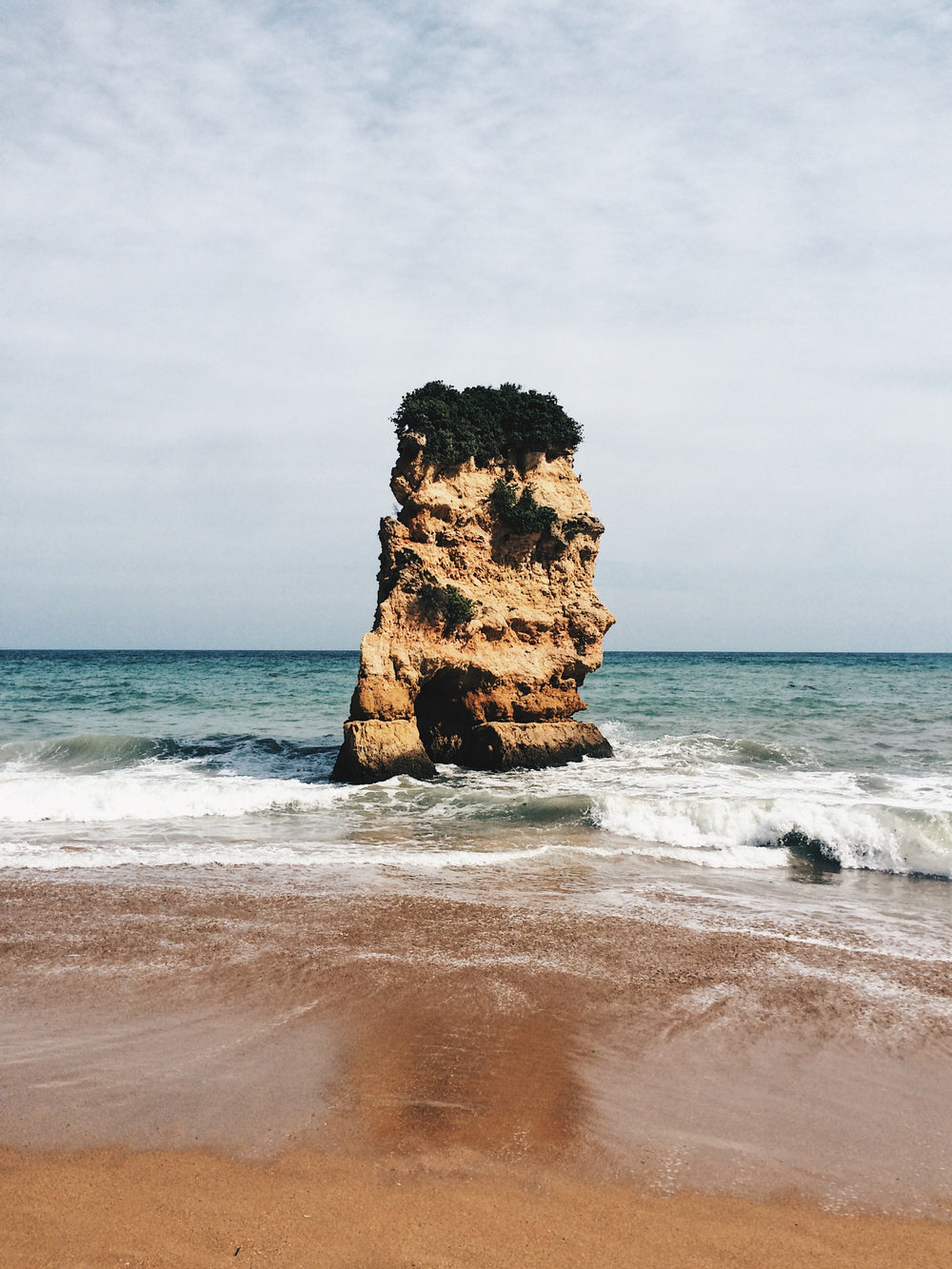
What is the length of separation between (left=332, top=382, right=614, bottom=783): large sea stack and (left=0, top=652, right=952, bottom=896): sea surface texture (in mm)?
923

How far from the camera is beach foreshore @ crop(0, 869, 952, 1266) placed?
10.1 ft

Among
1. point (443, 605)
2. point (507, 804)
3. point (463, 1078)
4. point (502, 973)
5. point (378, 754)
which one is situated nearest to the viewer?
point (463, 1078)

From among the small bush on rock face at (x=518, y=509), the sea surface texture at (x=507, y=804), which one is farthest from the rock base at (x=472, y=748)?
the small bush on rock face at (x=518, y=509)

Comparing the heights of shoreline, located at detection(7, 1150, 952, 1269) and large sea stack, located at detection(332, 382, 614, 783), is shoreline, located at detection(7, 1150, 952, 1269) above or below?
below

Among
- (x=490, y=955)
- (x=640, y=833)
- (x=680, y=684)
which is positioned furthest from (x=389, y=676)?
(x=680, y=684)

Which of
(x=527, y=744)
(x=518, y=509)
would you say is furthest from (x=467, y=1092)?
(x=518, y=509)

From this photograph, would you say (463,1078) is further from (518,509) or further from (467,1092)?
(518,509)

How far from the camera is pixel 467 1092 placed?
4.10 metres

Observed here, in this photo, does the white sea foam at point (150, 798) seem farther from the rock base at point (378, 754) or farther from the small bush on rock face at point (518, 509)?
the small bush on rock face at point (518, 509)

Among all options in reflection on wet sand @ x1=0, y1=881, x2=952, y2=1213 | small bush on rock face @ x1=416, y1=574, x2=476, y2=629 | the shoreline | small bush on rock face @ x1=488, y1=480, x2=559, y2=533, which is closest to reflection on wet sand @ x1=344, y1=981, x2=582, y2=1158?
reflection on wet sand @ x1=0, y1=881, x2=952, y2=1213

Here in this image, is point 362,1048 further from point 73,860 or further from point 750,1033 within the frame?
point 73,860

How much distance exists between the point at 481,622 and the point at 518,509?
8.00 feet

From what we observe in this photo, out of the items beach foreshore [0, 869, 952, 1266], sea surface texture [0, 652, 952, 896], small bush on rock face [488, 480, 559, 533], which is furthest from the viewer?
small bush on rock face [488, 480, 559, 533]

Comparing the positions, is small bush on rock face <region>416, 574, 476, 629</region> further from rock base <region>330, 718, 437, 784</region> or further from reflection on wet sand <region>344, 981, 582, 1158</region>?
reflection on wet sand <region>344, 981, 582, 1158</region>
